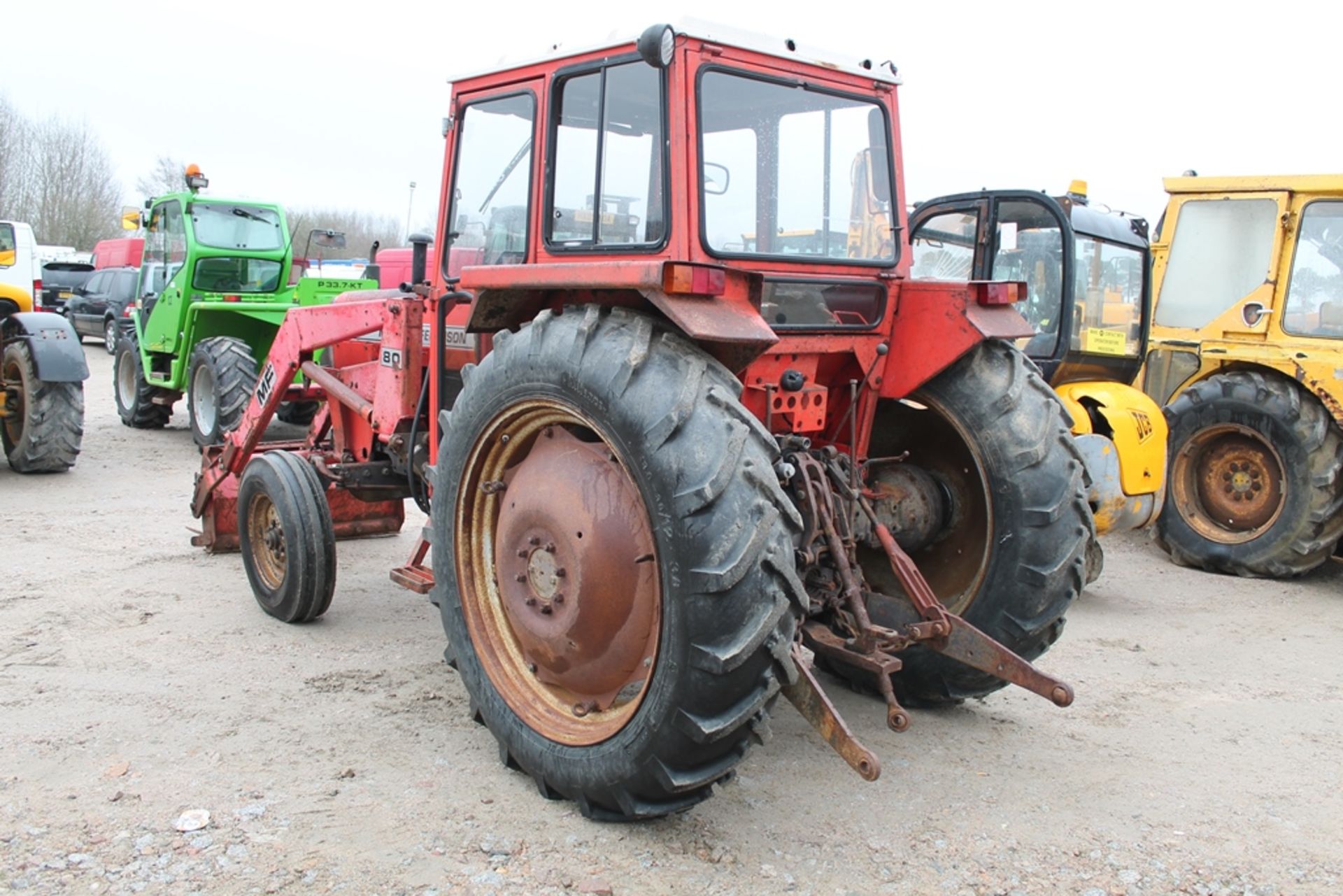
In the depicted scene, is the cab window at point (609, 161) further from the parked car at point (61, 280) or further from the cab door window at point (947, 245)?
the parked car at point (61, 280)

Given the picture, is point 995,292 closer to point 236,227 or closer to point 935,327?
point 935,327

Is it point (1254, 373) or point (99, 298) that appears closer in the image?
point (1254, 373)

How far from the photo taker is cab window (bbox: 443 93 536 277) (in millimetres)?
4203

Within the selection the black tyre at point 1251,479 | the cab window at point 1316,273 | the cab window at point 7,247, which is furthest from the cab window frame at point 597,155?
the cab window at point 7,247

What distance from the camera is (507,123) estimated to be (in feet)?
14.2

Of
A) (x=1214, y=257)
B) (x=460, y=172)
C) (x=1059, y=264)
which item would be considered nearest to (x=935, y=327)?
(x=460, y=172)

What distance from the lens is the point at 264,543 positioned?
219 inches

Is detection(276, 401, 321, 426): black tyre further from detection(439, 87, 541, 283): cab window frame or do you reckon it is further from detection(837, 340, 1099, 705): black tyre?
detection(837, 340, 1099, 705): black tyre

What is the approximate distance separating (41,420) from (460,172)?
6166mm

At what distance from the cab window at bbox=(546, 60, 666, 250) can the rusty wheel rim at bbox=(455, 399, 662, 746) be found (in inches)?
27.2

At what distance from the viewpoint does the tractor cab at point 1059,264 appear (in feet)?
22.3

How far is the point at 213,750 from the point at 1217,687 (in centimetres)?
413

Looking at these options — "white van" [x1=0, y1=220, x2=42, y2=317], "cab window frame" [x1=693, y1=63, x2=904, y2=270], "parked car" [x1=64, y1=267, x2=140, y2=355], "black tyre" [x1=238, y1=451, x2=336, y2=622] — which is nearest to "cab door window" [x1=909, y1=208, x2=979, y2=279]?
"cab window frame" [x1=693, y1=63, x2=904, y2=270]

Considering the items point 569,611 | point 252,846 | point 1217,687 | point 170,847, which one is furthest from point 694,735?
point 1217,687
